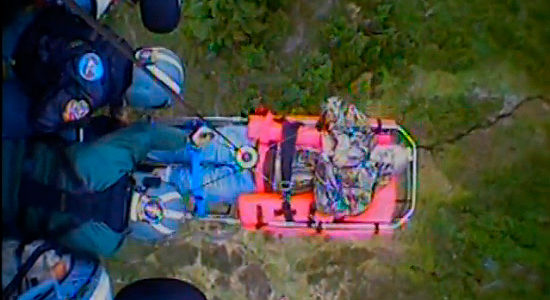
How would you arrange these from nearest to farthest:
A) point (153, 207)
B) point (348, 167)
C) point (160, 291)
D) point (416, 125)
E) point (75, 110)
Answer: point (75, 110) → point (160, 291) → point (153, 207) → point (348, 167) → point (416, 125)

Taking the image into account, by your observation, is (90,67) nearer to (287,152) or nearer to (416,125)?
(287,152)

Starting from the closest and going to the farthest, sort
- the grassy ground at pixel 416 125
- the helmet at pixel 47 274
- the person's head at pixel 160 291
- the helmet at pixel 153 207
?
the helmet at pixel 47 274, the person's head at pixel 160 291, the helmet at pixel 153 207, the grassy ground at pixel 416 125

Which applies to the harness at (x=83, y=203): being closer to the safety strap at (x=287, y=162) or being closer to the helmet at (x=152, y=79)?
the helmet at (x=152, y=79)

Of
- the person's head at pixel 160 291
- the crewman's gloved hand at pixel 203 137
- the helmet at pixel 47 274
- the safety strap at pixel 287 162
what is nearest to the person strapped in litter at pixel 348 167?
the safety strap at pixel 287 162

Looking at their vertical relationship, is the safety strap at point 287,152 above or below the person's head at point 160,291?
above

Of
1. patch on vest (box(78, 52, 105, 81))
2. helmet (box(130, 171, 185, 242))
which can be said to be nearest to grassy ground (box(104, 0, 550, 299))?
helmet (box(130, 171, 185, 242))

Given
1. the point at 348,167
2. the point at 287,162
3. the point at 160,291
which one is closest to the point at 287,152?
the point at 287,162

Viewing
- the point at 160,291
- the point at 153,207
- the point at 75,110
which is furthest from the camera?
the point at 153,207

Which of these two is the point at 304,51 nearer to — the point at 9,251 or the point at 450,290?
the point at 450,290
